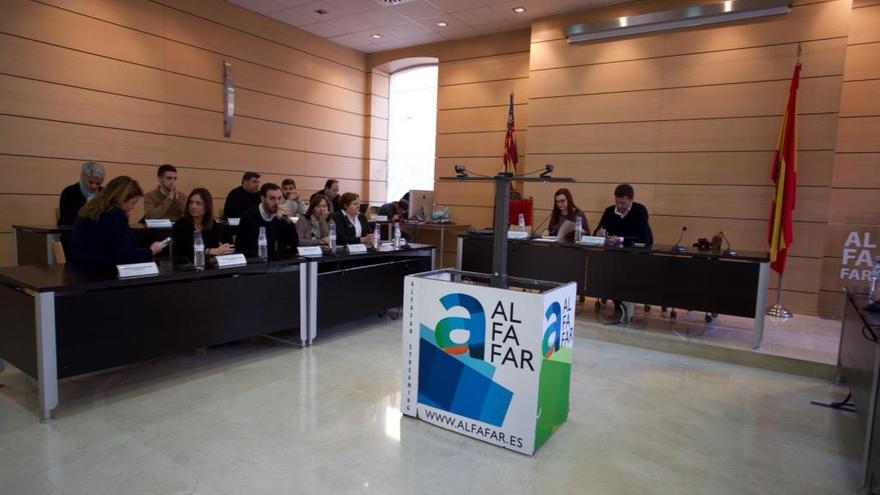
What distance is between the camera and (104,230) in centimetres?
295

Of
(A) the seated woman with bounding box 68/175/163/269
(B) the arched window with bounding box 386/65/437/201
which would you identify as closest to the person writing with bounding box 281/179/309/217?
(B) the arched window with bounding box 386/65/437/201

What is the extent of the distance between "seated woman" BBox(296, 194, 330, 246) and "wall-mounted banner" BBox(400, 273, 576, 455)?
82.3 inches

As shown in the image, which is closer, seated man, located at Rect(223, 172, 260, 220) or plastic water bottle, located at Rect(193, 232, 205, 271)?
plastic water bottle, located at Rect(193, 232, 205, 271)

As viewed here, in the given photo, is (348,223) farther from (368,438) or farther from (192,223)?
(368,438)

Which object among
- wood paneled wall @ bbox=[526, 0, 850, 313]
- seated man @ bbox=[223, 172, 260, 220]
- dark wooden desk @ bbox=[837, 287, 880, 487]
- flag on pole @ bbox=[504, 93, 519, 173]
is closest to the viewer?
dark wooden desk @ bbox=[837, 287, 880, 487]

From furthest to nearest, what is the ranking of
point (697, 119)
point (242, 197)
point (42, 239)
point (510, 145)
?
1. point (510, 145)
2. point (242, 197)
3. point (697, 119)
4. point (42, 239)

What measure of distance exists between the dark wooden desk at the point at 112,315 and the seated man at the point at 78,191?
1924 millimetres

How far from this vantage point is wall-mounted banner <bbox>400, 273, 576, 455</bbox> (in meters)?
2.30

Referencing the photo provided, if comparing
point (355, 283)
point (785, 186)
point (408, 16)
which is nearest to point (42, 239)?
point (355, 283)

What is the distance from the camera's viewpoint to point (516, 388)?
233cm

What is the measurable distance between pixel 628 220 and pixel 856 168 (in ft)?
8.25

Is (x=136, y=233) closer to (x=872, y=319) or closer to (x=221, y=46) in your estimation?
(x=221, y=46)

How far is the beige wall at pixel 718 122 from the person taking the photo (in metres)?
4.93

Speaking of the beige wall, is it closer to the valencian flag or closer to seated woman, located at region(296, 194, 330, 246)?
the valencian flag
